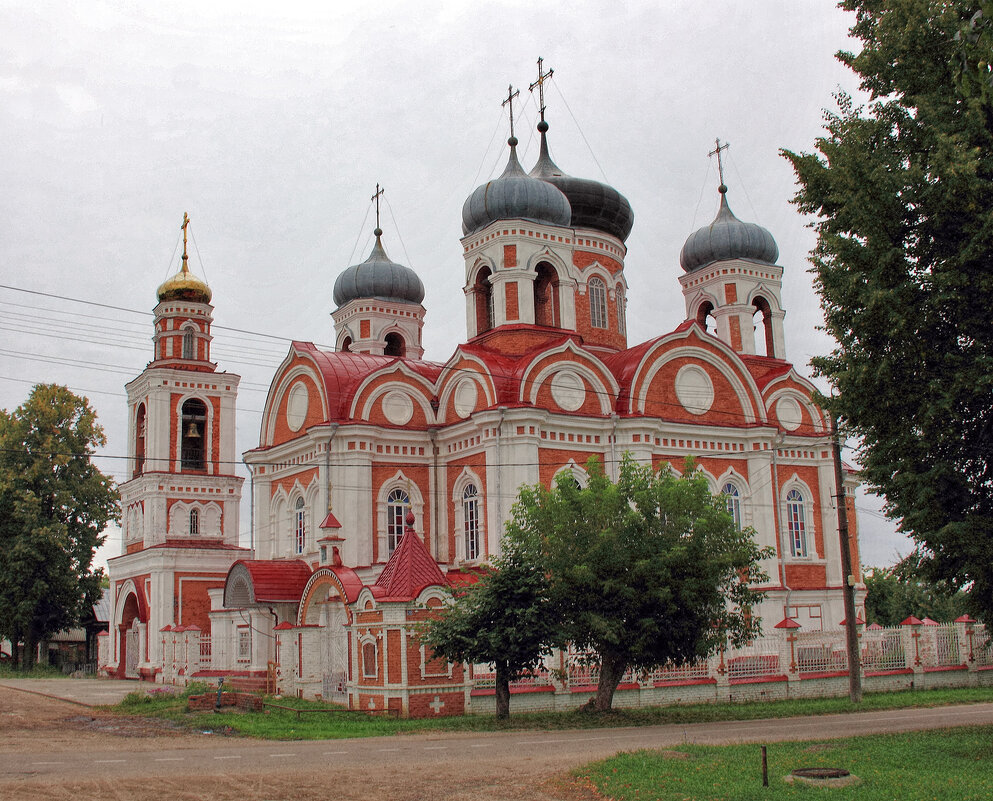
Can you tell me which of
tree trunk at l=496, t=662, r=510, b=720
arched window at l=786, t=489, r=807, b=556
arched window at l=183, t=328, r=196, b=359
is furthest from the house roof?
arched window at l=786, t=489, r=807, b=556

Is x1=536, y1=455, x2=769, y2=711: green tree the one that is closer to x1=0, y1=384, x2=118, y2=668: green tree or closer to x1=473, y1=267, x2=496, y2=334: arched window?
x1=473, y1=267, x2=496, y2=334: arched window

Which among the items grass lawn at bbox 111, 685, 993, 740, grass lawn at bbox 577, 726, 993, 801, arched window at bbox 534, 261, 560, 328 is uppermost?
arched window at bbox 534, 261, 560, 328

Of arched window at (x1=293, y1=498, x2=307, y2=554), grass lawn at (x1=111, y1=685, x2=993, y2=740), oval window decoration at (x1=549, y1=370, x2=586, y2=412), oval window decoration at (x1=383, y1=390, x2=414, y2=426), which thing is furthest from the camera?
arched window at (x1=293, y1=498, x2=307, y2=554)

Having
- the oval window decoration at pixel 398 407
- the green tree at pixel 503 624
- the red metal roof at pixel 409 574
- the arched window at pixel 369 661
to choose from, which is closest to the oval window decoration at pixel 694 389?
the oval window decoration at pixel 398 407

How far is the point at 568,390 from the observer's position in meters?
25.7

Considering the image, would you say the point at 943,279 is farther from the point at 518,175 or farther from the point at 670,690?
the point at 518,175

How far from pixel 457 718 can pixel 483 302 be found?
13.3m

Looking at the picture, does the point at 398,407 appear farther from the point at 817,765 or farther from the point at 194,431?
the point at 817,765

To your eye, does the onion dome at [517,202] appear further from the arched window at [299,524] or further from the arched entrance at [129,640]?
the arched entrance at [129,640]

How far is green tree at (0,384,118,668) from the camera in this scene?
1335 inches

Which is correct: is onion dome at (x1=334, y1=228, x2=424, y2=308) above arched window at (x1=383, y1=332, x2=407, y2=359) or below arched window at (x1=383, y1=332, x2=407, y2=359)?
above

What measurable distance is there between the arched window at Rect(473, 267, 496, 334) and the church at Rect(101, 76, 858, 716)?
5 cm

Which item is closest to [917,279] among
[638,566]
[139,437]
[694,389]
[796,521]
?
[638,566]

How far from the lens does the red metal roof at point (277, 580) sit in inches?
936
